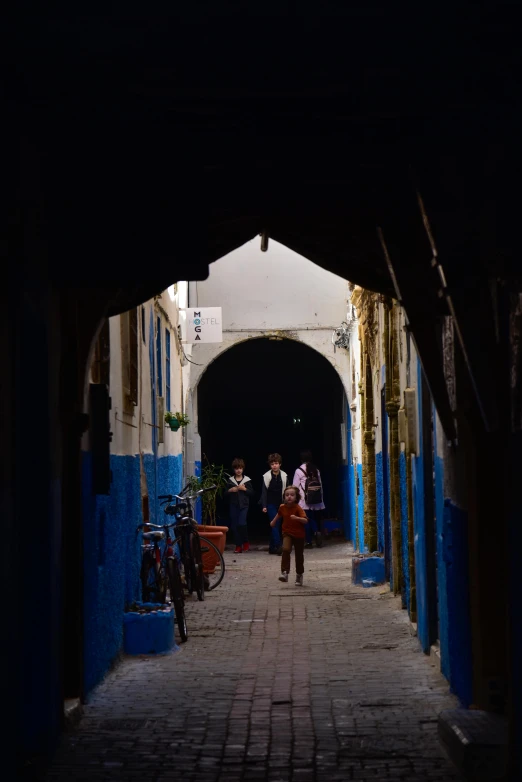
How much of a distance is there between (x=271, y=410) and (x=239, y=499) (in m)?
11.9

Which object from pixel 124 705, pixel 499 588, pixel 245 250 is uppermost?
pixel 245 250

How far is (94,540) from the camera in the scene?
25.2 feet

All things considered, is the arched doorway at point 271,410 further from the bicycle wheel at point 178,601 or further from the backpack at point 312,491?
the bicycle wheel at point 178,601

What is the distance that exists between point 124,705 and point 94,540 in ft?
3.67

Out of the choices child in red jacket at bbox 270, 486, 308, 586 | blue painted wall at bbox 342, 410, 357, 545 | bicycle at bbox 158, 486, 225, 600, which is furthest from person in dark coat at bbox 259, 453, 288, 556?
bicycle at bbox 158, 486, 225, 600

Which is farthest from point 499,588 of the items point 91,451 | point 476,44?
point 476,44

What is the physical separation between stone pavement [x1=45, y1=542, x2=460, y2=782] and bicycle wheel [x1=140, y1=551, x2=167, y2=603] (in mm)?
468

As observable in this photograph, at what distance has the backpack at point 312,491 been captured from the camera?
19828 mm

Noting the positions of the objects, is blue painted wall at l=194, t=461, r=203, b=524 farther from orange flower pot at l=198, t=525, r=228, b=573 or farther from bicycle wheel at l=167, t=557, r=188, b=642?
bicycle wheel at l=167, t=557, r=188, b=642

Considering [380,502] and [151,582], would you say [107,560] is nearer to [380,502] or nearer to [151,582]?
[151,582]

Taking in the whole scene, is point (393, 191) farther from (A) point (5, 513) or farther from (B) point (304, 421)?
(B) point (304, 421)

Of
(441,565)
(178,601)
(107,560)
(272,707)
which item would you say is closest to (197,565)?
(178,601)

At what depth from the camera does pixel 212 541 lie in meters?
15.6

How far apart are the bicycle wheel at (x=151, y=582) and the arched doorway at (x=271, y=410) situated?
44.6 ft
